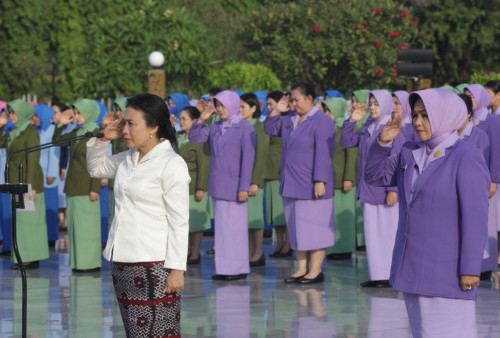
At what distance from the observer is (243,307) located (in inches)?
398

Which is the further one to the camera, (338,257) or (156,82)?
(156,82)

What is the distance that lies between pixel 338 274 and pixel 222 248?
1430 millimetres

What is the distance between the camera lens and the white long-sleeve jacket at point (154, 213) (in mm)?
6023

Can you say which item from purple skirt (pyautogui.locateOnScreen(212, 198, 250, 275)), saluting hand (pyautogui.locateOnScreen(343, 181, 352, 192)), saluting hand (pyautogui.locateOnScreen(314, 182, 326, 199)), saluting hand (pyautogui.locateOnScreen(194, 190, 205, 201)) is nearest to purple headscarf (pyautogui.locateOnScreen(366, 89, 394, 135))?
saluting hand (pyautogui.locateOnScreen(314, 182, 326, 199))

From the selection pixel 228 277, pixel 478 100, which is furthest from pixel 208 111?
pixel 478 100

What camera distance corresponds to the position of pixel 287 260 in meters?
13.6

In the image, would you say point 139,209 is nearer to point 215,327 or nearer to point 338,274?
point 215,327

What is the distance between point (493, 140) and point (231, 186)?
287cm

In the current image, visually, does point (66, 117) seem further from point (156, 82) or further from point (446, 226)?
point (446, 226)

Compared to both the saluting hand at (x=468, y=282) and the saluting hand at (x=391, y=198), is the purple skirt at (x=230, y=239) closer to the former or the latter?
the saluting hand at (x=391, y=198)

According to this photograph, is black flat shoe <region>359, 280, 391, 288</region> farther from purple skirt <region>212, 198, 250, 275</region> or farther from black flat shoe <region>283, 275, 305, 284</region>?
purple skirt <region>212, 198, 250, 275</region>

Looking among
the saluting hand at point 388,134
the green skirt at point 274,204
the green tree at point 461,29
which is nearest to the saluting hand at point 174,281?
the saluting hand at point 388,134

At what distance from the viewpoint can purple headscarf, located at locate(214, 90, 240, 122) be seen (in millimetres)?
11875

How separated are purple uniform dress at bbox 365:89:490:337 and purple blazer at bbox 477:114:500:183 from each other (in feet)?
17.8
